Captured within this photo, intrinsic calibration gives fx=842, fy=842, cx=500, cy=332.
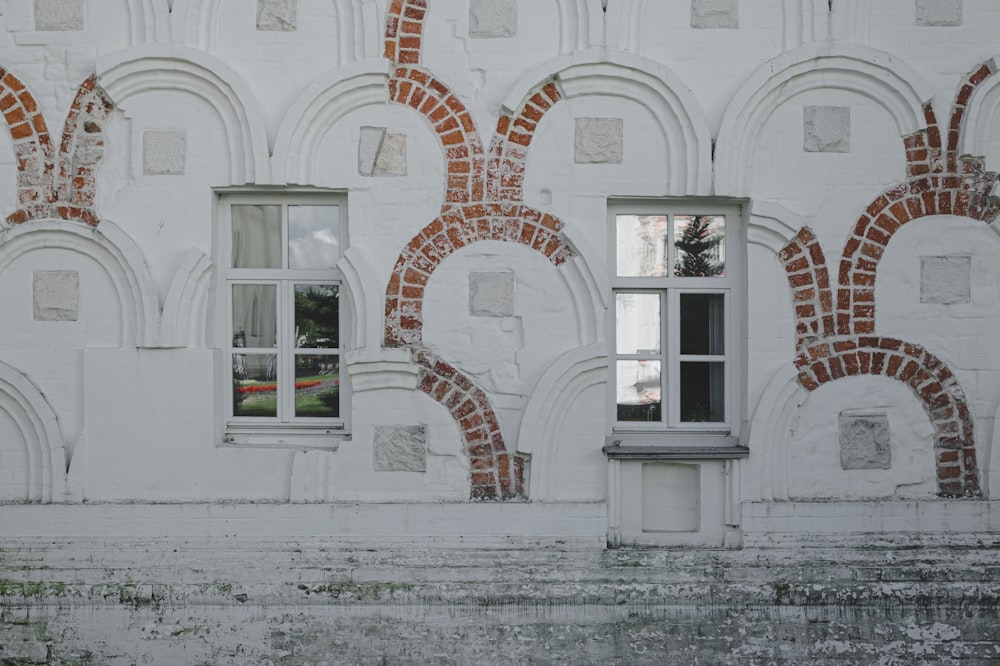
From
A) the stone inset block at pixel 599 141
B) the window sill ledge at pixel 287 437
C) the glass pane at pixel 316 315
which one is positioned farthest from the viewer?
the glass pane at pixel 316 315

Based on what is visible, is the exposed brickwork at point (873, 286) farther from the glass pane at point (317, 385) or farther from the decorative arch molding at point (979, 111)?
the glass pane at point (317, 385)

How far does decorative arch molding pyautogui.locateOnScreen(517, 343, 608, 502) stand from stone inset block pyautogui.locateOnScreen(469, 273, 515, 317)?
0.43 m

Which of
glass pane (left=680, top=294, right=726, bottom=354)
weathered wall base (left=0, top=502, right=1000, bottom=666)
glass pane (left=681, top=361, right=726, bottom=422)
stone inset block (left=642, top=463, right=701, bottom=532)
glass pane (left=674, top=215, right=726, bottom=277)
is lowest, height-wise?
weathered wall base (left=0, top=502, right=1000, bottom=666)

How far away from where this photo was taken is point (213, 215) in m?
4.88

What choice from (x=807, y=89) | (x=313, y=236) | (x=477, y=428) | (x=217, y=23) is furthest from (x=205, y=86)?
(x=807, y=89)

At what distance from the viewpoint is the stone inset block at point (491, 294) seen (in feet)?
15.8

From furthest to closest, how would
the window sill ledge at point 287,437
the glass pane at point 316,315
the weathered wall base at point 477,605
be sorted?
the glass pane at point 316,315 < the window sill ledge at point 287,437 < the weathered wall base at point 477,605

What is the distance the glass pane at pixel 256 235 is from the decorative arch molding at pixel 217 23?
951mm

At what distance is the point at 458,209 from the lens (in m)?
4.81

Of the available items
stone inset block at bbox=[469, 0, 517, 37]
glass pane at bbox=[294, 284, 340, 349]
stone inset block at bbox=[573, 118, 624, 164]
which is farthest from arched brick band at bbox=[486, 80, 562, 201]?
glass pane at bbox=[294, 284, 340, 349]

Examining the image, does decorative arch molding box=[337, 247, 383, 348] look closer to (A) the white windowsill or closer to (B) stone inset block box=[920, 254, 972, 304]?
(A) the white windowsill

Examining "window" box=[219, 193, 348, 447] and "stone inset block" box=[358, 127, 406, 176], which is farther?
"window" box=[219, 193, 348, 447]

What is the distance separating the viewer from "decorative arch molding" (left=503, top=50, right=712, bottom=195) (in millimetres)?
4746

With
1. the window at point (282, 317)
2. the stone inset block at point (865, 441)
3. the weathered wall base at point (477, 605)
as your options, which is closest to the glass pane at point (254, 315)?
the window at point (282, 317)
